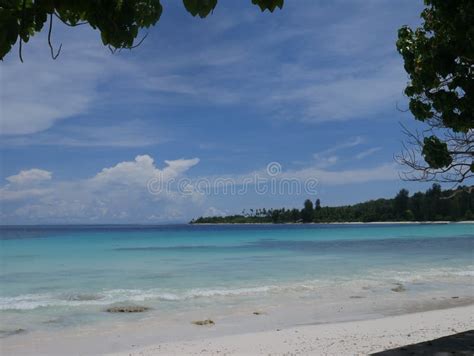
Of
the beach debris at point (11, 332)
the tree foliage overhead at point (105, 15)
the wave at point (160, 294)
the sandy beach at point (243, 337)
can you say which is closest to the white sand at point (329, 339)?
the sandy beach at point (243, 337)

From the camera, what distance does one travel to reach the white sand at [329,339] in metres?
6.86

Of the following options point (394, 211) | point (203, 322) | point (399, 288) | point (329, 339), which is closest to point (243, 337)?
point (329, 339)

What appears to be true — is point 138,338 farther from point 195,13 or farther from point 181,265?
point 181,265

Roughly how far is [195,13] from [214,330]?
798cm

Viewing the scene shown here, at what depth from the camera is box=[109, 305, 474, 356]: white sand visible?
6.86 metres

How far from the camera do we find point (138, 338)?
8305mm

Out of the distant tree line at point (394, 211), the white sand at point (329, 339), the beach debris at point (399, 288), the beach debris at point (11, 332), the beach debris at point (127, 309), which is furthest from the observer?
the distant tree line at point (394, 211)

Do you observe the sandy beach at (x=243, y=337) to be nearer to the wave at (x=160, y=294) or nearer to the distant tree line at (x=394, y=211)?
the wave at (x=160, y=294)

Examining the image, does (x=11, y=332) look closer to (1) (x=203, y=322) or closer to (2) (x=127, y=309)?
(2) (x=127, y=309)

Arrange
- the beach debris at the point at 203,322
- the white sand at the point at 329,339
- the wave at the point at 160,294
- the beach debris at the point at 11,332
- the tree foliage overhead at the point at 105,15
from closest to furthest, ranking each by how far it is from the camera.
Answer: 1. the tree foliage overhead at the point at 105,15
2. the white sand at the point at 329,339
3. the beach debris at the point at 11,332
4. the beach debris at the point at 203,322
5. the wave at the point at 160,294

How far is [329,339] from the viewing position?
7488mm

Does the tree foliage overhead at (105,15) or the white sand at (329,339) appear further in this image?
the white sand at (329,339)

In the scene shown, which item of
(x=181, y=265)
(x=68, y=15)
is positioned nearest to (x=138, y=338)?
(x=68, y=15)

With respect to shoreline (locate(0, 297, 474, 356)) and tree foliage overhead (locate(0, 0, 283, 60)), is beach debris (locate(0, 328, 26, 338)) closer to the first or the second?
shoreline (locate(0, 297, 474, 356))
